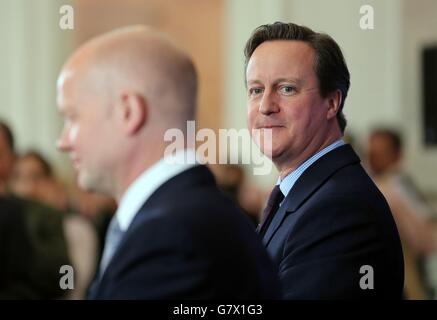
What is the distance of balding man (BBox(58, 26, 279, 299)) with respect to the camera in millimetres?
1263

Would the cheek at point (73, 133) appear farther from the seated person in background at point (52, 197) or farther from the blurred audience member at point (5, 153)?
the seated person in background at point (52, 197)

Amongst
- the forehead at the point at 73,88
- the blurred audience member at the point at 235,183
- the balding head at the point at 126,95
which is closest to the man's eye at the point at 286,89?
the balding head at the point at 126,95

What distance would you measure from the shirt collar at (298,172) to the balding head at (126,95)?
15.3 inches

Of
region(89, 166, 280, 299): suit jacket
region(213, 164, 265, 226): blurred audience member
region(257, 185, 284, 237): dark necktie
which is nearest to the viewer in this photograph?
region(89, 166, 280, 299): suit jacket

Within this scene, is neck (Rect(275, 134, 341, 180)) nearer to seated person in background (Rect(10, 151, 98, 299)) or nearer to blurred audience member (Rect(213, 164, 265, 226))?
blurred audience member (Rect(213, 164, 265, 226))

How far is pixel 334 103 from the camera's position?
1658 mm

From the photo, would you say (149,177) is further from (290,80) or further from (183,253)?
(290,80)

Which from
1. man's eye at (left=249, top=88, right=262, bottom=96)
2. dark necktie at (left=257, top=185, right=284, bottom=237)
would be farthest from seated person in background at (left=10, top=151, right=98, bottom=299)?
man's eye at (left=249, top=88, right=262, bottom=96)

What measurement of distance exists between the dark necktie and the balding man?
295mm

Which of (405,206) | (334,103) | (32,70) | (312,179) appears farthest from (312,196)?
(32,70)

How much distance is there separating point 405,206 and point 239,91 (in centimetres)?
104

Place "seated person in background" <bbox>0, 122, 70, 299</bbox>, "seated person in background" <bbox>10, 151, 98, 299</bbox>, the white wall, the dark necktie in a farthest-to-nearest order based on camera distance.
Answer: the white wall < "seated person in background" <bbox>10, 151, 98, 299</bbox> < "seated person in background" <bbox>0, 122, 70, 299</bbox> < the dark necktie

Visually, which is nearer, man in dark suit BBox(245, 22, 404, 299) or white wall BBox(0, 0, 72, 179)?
man in dark suit BBox(245, 22, 404, 299)

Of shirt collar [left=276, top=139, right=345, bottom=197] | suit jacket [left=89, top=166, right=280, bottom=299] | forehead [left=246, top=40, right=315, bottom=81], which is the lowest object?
suit jacket [left=89, top=166, right=280, bottom=299]
